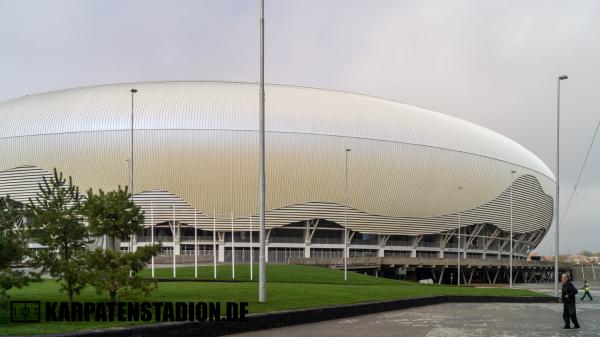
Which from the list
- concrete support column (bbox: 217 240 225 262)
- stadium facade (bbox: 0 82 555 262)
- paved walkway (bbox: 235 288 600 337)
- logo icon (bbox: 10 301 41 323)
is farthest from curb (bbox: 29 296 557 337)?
concrete support column (bbox: 217 240 225 262)

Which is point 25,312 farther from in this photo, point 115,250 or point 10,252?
point 115,250

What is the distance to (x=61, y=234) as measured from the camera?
16656 mm

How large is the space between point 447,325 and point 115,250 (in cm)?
904

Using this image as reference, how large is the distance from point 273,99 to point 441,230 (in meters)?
23.7

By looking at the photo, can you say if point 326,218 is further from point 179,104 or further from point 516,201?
point 516,201

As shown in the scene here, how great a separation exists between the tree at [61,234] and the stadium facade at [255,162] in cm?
4316

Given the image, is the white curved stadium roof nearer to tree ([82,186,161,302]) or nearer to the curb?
the curb

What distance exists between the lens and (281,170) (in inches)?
2566

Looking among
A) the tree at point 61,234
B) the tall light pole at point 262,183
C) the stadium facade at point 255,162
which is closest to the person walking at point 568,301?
the tall light pole at point 262,183

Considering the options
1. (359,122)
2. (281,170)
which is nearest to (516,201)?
(359,122)

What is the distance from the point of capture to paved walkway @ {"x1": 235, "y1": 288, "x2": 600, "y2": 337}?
16531 millimetres

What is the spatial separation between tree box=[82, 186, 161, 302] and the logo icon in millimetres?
1477

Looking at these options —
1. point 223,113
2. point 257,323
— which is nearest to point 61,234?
point 257,323

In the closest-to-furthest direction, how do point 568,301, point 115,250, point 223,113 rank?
point 115,250 < point 568,301 < point 223,113
